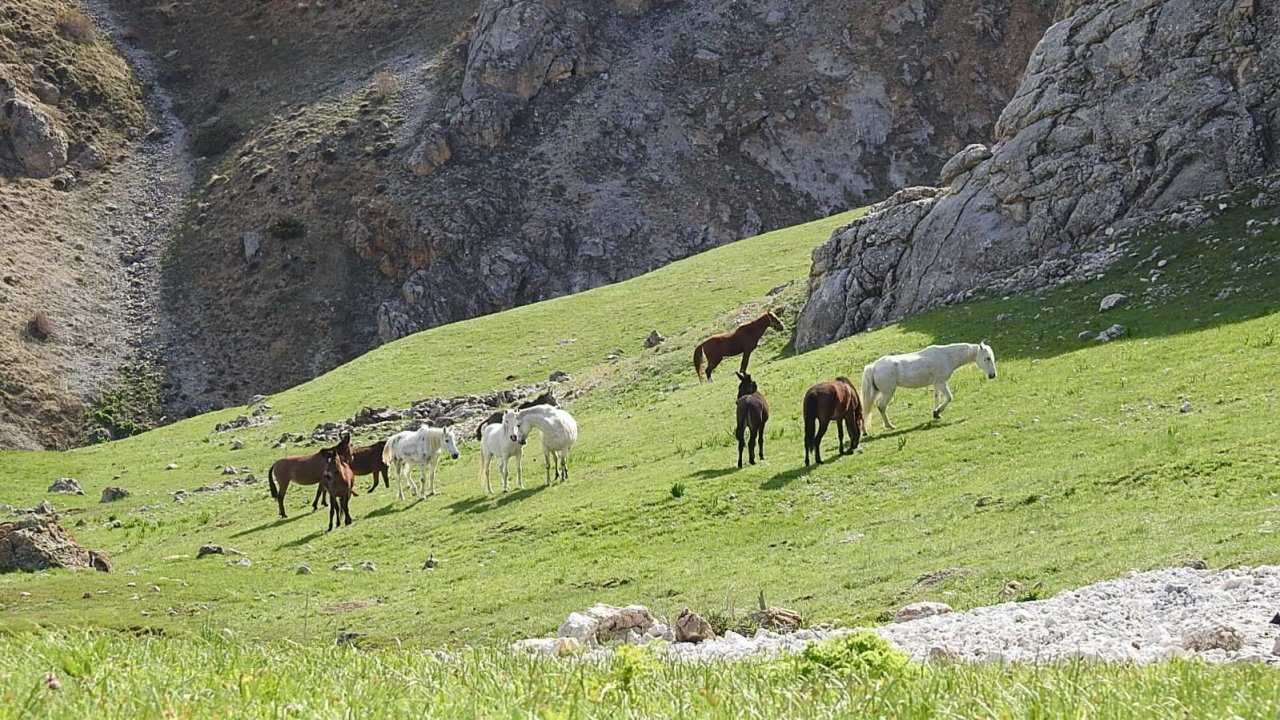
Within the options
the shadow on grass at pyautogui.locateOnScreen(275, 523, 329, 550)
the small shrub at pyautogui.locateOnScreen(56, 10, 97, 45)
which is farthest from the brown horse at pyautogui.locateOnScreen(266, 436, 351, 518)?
the small shrub at pyautogui.locateOnScreen(56, 10, 97, 45)

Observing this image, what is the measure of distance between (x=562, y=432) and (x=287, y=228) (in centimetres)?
6860

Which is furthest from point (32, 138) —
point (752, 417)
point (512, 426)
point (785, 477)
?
point (785, 477)

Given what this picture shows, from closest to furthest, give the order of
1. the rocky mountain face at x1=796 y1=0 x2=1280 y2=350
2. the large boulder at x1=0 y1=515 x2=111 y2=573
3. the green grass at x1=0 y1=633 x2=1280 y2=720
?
the green grass at x1=0 y1=633 x2=1280 y2=720 → the large boulder at x1=0 y1=515 x2=111 y2=573 → the rocky mountain face at x1=796 y1=0 x2=1280 y2=350

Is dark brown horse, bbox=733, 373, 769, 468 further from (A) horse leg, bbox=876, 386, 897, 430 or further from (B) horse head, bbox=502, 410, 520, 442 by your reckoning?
(B) horse head, bbox=502, 410, 520, 442

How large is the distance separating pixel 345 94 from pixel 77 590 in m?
87.2

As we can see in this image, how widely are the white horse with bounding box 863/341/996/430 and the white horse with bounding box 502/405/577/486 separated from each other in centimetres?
734

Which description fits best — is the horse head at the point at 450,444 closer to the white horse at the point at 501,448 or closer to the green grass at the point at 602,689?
the white horse at the point at 501,448

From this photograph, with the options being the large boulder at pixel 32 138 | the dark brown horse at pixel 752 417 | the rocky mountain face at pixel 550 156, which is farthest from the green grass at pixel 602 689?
the large boulder at pixel 32 138

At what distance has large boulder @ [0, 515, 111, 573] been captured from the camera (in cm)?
2703

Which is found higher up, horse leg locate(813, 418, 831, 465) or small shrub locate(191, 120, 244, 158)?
small shrub locate(191, 120, 244, 158)

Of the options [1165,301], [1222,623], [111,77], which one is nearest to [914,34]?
[111,77]

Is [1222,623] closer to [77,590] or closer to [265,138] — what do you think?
[77,590]

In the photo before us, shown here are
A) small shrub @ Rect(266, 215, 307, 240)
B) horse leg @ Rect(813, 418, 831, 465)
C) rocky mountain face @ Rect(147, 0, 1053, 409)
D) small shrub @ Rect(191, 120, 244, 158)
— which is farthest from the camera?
small shrub @ Rect(191, 120, 244, 158)

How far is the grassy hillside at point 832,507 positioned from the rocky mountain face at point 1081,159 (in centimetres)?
254
